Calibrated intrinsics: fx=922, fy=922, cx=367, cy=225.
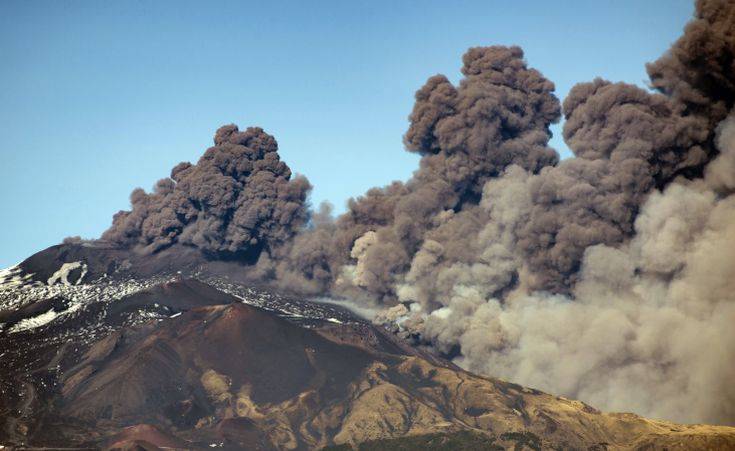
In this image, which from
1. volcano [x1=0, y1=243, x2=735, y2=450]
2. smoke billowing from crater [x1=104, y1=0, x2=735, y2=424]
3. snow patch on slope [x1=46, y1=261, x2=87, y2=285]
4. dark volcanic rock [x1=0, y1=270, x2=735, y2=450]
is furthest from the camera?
snow patch on slope [x1=46, y1=261, x2=87, y2=285]

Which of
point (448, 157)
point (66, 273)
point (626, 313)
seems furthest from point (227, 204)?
point (626, 313)

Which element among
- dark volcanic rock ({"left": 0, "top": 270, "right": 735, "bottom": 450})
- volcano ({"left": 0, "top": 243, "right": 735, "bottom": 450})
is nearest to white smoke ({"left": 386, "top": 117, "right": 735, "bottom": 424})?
volcano ({"left": 0, "top": 243, "right": 735, "bottom": 450})

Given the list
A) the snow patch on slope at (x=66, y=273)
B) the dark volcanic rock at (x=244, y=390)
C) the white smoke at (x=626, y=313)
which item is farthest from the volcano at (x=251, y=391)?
the snow patch on slope at (x=66, y=273)

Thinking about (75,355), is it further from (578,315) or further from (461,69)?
(461,69)

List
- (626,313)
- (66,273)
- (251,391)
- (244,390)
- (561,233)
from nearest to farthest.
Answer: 1. (251,391)
2. (244,390)
3. (626,313)
4. (561,233)
5. (66,273)

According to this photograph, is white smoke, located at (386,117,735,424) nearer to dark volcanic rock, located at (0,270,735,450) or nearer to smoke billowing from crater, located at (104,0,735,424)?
smoke billowing from crater, located at (104,0,735,424)

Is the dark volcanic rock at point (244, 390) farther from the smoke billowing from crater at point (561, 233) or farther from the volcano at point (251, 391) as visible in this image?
the smoke billowing from crater at point (561, 233)

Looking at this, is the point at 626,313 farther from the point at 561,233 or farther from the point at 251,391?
the point at 251,391
